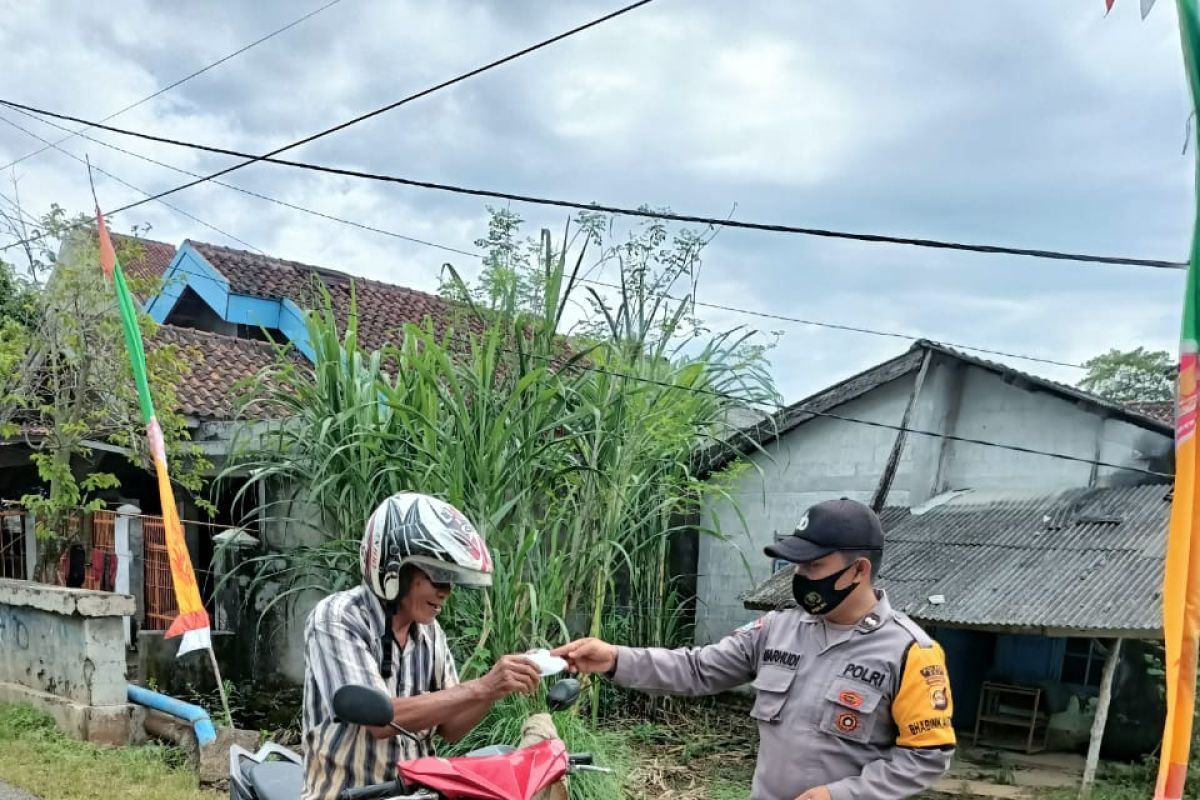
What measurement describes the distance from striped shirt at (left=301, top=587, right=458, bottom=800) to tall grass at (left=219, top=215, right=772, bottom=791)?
2.73m

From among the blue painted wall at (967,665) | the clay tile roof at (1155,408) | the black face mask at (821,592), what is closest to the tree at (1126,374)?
the clay tile roof at (1155,408)

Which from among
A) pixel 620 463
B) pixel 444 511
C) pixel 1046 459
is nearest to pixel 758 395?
pixel 620 463

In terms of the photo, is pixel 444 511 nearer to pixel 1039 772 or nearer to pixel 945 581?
pixel 945 581

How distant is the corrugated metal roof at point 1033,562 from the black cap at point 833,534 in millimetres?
4425

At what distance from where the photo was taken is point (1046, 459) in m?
8.40

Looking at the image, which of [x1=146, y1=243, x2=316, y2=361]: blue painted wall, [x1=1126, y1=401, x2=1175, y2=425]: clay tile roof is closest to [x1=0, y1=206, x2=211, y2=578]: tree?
[x1=146, y1=243, x2=316, y2=361]: blue painted wall

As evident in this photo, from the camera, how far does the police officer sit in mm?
2238

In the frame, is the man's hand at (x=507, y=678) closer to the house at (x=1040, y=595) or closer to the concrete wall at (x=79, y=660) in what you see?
the house at (x=1040, y=595)

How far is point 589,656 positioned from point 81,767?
484cm

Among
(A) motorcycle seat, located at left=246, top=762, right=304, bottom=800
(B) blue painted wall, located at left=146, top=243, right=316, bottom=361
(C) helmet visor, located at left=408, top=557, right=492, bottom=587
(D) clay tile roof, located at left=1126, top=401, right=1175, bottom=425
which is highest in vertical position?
(B) blue painted wall, located at left=146, top=243, right=316, bottom=361

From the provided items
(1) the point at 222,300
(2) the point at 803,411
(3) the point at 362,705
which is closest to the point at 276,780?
(3) the point at 362,705

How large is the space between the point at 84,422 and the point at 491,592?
4655 millimetres

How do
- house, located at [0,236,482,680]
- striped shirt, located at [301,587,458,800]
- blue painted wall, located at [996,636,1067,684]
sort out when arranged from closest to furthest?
striped shirt, located at [301,587,458,800] → blue painted wall, located at [996,636,1067,684] → house, located at [0,236,482,680]

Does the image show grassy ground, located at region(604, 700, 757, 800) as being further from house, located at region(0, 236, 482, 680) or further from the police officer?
the police officer
